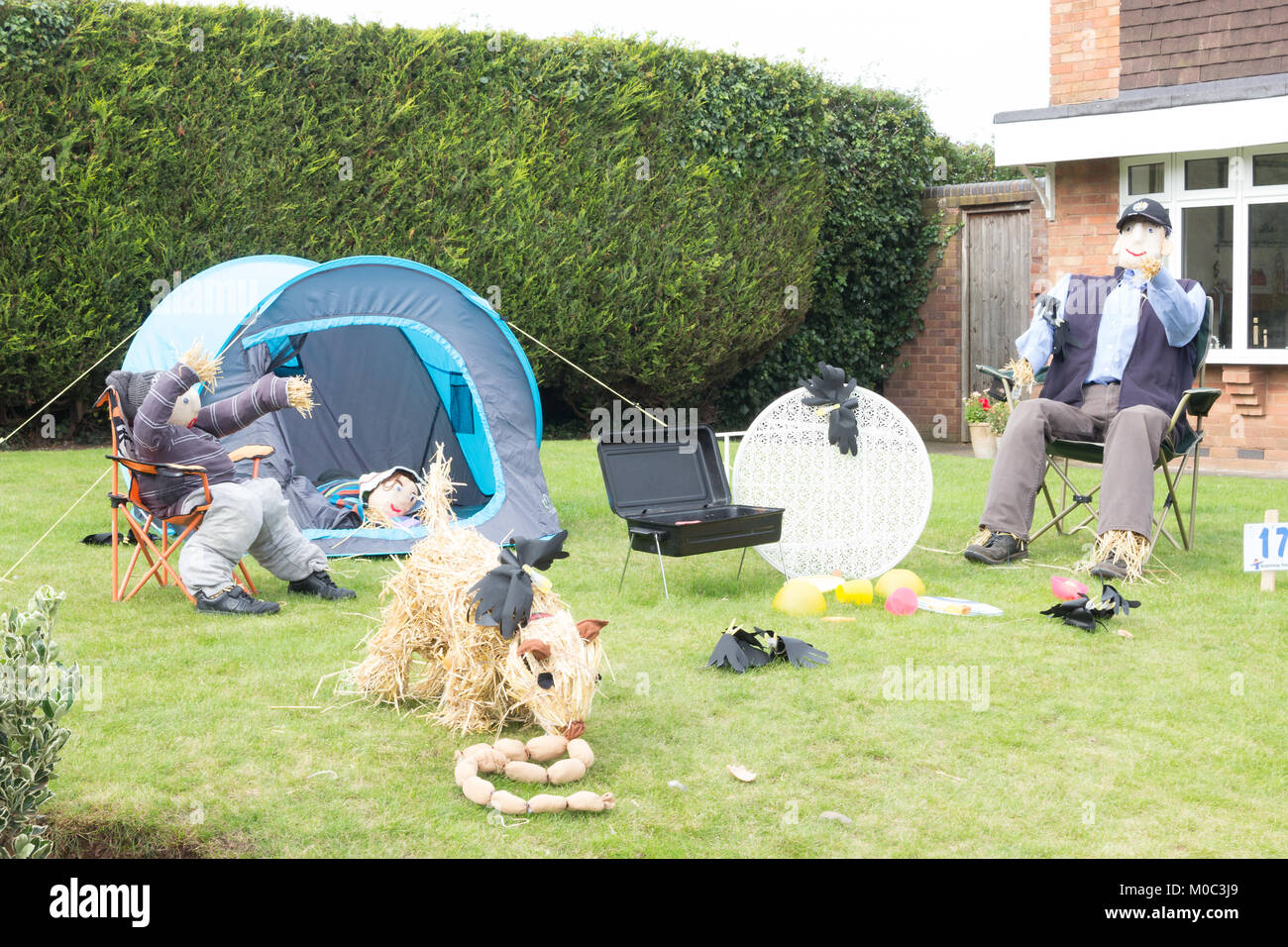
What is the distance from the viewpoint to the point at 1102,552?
17.6 ft

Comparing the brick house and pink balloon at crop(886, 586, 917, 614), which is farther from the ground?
the brick house

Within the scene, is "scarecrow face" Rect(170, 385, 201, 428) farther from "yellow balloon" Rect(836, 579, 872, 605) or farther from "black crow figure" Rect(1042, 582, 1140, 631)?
"black crow figure" Rect(1042, 582, 1140, 631)

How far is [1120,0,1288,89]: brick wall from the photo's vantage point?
8.81m

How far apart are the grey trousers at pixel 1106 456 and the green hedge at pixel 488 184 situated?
5.21 metres

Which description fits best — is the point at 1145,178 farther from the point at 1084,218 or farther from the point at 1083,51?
the point at 1083,51

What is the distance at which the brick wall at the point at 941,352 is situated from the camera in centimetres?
1177

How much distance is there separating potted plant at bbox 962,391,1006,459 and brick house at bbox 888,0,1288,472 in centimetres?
128

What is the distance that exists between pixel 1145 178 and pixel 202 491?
25.4ft

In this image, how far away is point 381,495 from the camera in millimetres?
6480

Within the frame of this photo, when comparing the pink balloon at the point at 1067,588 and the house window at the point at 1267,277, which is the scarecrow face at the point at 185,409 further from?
the house window at the point at 1267,277

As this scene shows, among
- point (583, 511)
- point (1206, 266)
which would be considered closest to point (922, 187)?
point (1206, 266)

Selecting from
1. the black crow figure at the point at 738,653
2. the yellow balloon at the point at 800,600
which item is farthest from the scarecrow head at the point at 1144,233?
the black crow figure at the point at 738,653

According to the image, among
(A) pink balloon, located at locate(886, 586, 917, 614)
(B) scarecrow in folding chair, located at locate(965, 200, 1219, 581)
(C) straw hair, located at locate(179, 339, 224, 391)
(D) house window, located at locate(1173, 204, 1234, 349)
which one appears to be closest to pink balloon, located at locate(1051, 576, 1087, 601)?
(B) scarecrow in folding chair, located at locate(965, 200, 1219, 581)

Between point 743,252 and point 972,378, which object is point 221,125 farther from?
point 972,378
